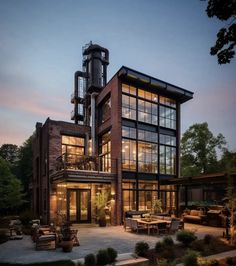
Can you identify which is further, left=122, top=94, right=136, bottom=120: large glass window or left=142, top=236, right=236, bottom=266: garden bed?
left=122, top=94, right=136, bottom=120: large glass window

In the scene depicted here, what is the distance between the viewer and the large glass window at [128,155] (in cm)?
2097

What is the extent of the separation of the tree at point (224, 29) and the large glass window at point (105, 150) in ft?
55.0

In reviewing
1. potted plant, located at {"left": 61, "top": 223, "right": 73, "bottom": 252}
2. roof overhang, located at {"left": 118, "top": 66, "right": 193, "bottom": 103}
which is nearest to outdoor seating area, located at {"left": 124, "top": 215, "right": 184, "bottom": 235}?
potted plant, located at {"left": 61, "top": 223, "right": 73, "bottom": 252}

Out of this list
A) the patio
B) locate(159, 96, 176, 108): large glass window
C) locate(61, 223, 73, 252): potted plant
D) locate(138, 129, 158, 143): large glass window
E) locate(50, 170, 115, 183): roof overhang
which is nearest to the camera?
the patio

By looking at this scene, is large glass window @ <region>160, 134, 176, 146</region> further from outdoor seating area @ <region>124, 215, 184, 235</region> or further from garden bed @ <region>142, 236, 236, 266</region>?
garden bed @ <region>142, 236, 236, 266</region>

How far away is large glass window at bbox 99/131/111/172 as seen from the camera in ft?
74.0

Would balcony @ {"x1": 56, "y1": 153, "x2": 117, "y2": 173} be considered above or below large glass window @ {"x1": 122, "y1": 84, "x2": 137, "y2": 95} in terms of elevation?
below

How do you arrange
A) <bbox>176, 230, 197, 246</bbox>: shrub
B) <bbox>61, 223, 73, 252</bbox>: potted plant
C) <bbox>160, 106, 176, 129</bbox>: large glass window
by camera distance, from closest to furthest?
<bbox>61, 223, 73, 252</bbox>: potted plant < <bbox>176, 230, 197, 246</bbox>: shrub < <bbox>160, 106, 176, 129</bbox>: large glass window

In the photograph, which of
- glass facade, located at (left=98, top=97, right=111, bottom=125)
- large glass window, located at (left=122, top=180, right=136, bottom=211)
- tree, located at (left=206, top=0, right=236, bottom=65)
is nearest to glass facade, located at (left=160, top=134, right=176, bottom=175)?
large glass window, located at (left=122, top=180, right=136, bottom=211)

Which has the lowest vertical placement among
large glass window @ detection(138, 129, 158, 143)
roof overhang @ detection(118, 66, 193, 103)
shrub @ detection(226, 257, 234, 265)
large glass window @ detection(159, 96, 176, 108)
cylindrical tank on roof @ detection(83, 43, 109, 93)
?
shrub @ detection(226, 257, 234, 265)

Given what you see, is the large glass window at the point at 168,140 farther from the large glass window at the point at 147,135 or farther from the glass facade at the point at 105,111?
the glass facade at the point at 105,111

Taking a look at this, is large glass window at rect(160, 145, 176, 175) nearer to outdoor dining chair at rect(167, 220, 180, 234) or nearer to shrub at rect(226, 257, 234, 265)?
outdoor dining chair at rect(167, 220, 180, 234)

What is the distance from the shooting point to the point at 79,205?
70.3 feet

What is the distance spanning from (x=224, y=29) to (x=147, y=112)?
17.0 meters
